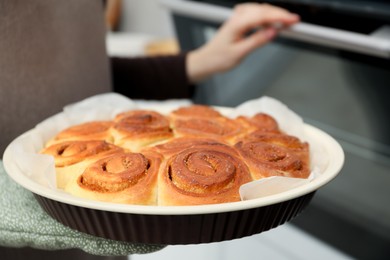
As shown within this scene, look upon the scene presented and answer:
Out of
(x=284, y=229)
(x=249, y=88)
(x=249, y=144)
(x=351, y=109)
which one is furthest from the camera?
(x=249, y=88)

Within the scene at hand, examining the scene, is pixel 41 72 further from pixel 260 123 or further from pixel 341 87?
pixel 341 87

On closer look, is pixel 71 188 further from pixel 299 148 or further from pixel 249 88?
pixel 249 88

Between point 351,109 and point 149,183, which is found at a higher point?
point 149,183

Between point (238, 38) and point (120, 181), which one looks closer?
point (120, 181)

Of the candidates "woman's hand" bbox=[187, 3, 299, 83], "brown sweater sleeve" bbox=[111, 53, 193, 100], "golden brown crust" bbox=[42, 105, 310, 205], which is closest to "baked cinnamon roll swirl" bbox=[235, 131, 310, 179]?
"golden brown crust" bbox=[42, 105, 310, 205]

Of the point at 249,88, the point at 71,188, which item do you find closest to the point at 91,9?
the point at 71,188

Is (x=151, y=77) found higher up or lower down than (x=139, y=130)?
lower down

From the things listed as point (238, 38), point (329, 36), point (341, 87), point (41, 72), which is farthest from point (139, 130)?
point (341, 87)
